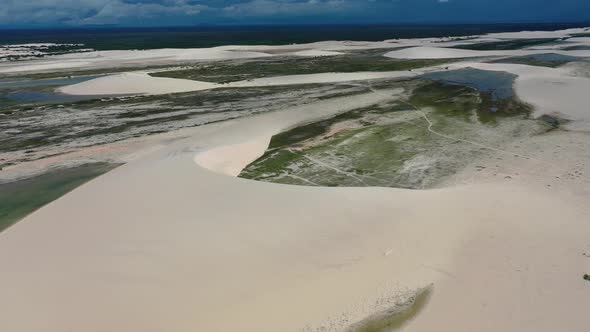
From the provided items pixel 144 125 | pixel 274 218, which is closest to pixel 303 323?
pixel 274 218

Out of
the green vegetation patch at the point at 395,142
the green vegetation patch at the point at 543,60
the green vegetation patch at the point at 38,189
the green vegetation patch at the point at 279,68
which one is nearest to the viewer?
the green vegetation patch at the point at 38,189

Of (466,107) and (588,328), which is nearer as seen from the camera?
(588,328)

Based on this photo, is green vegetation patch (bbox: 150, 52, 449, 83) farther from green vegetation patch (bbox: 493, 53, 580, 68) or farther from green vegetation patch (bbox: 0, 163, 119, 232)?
green vegetation patch (bbox: 0, 163, 119, 232)

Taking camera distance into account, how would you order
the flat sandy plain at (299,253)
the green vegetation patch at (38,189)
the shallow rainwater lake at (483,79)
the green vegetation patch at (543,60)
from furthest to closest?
the green vegetation patch at (543,60)
the shallow rainwater lake at (483,79)
the green vegetation patch at (38,189)
the flat sandy plain at (299,253)

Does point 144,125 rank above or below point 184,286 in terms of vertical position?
above

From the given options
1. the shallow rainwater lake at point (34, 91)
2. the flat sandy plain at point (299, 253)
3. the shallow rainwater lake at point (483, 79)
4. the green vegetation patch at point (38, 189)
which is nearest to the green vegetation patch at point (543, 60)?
the shallow rainwater lake at point (483, 79)

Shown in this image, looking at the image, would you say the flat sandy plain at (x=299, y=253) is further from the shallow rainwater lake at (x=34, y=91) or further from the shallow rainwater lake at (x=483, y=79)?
the shallow rainwater lake at (x=34, y=91)

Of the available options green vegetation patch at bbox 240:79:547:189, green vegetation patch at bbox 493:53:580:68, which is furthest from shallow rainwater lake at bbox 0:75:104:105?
green vegetation patch at bbox 493:53:580:68

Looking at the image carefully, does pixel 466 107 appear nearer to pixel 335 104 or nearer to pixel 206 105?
pixel 335 104
